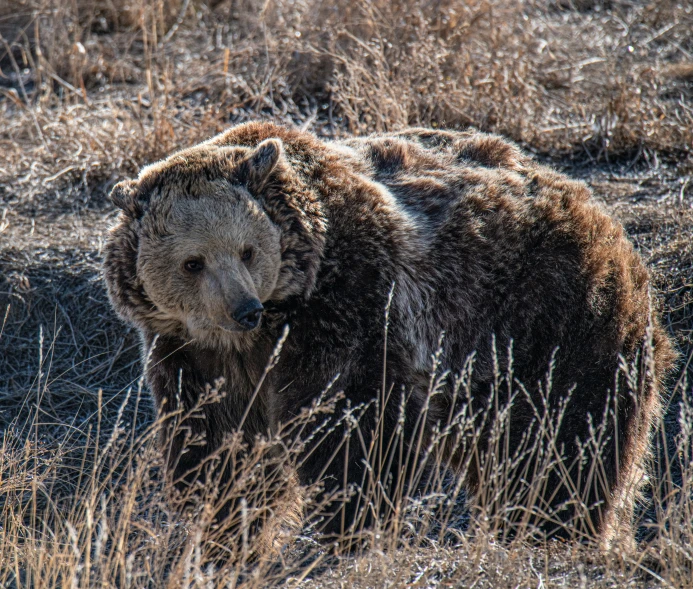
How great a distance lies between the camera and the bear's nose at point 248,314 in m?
3.50

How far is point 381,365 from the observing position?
12.6 feet

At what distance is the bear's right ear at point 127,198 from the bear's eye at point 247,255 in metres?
0.52

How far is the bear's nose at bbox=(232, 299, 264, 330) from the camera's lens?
3.50 meters

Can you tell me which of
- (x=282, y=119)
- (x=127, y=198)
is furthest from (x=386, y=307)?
(x=282, y=119)

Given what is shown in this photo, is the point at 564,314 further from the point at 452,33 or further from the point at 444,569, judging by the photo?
the point at 452,33

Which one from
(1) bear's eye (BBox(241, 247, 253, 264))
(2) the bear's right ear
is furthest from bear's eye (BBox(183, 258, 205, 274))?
(2) the bear's right ear

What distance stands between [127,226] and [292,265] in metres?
0.77

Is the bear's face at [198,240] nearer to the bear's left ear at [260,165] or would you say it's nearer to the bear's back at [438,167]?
the bear's left ear at [260,165]

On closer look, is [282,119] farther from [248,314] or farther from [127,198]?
[248,314]

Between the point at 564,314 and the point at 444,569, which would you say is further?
the point at 564,314

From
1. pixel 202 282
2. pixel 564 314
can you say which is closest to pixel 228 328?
pixel 202 282

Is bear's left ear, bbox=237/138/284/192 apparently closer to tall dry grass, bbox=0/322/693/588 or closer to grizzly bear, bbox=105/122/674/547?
grizzly bear, bbox=105/122/674/547

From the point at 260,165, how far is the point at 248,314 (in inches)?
28.1

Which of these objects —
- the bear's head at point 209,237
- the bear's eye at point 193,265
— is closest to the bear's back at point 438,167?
the bear's head at point 209,237
